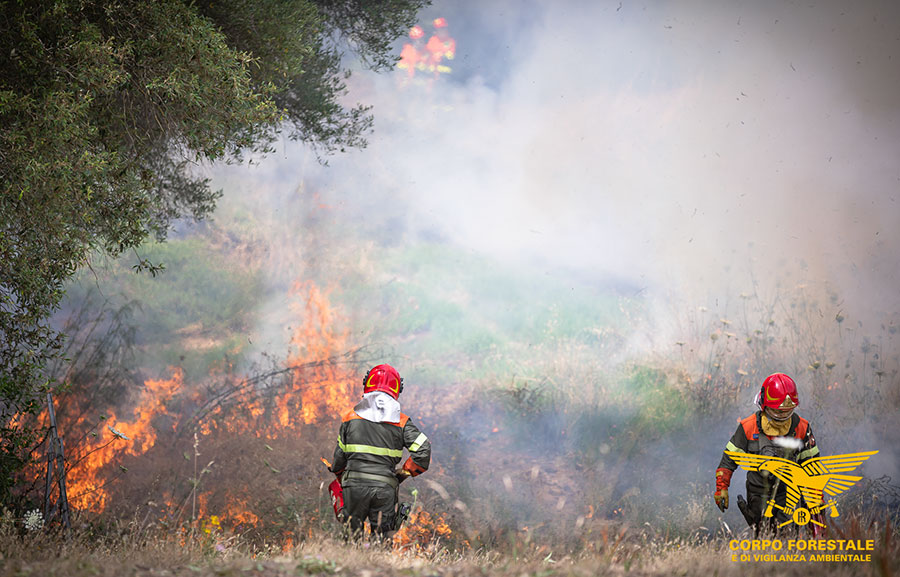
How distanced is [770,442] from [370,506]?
2.98 m

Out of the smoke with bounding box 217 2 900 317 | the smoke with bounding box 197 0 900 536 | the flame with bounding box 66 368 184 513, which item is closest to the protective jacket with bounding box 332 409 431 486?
the flame with bounding box 66 368 184 513

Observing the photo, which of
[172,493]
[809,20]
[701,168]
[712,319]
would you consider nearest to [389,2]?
[701,168]

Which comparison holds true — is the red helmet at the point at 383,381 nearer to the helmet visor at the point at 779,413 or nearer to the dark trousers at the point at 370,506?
the dark trousers at the point at 370,506

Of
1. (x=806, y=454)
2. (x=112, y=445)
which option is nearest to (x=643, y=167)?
(x=806, y=454)

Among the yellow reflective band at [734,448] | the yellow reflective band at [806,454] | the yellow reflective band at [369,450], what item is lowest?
the yellow reflective band at [806,454]

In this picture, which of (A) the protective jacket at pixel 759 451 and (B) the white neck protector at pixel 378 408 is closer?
(A) the protective jacket at pixel 759 451

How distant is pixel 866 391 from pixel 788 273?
177cm

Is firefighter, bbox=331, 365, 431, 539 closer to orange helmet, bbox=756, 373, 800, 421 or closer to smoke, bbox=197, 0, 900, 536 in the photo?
orange helmet, bbox=756, 373, 800, 421

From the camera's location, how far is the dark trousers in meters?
5.11

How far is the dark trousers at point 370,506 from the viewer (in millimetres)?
5113

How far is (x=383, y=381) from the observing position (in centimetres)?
524

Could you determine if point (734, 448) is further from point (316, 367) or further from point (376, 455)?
point (316, 367)

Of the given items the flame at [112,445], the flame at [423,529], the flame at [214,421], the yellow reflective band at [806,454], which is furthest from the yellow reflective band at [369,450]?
the flame at [112,445]

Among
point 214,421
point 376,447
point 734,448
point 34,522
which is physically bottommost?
point 34,522
